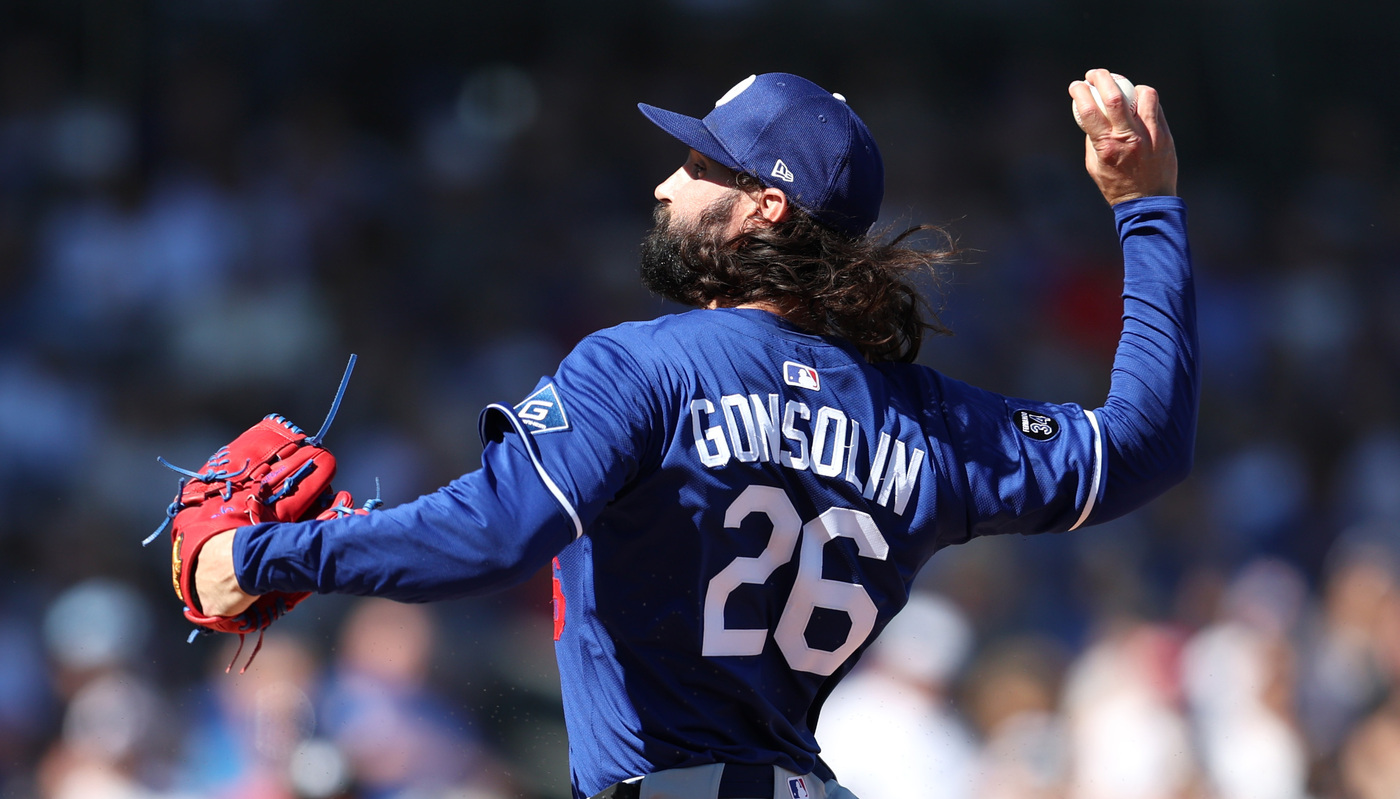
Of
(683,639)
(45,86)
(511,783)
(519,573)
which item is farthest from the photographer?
(45,86)

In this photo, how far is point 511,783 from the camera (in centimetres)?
430

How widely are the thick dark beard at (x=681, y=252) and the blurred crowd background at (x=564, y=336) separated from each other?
2.49 meters

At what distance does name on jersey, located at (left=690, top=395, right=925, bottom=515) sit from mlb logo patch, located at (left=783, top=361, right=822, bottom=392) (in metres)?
0.03

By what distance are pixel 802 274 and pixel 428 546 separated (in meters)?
0.67

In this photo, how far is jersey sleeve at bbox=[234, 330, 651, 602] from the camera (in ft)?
4.29

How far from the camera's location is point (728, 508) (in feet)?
4.92

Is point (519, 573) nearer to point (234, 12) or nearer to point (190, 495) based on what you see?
point (190, 495)

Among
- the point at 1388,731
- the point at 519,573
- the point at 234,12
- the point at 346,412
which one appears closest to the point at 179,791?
the point at 346,412

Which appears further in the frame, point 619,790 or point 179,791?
point 179,791

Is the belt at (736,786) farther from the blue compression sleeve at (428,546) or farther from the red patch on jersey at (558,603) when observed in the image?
the blue compression sleeve at (428,546)

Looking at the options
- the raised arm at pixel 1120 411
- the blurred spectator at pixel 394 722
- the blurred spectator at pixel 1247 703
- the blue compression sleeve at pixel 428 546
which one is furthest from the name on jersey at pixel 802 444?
the blurred spectator at pixel 1247 703

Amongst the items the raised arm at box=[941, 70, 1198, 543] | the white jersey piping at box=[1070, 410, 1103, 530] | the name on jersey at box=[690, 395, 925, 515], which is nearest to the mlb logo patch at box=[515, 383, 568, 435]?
the name on jersey at box=[690, 395, 925, 515]

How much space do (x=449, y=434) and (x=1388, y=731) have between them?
11.8 ft

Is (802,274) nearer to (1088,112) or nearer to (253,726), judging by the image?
(1088,112)
